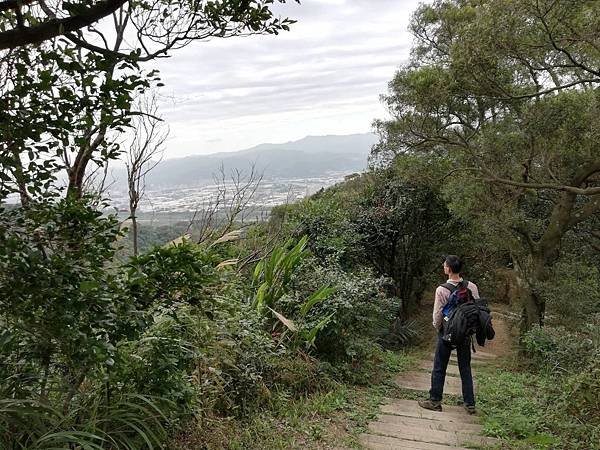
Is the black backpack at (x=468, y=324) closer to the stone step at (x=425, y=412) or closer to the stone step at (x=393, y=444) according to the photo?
the stone step at (x=425, y=412)

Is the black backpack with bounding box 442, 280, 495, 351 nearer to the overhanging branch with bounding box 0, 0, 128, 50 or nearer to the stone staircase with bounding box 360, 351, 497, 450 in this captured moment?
the stone staircase with bounding box 360, 351, 497, 450

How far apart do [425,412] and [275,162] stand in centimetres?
2028

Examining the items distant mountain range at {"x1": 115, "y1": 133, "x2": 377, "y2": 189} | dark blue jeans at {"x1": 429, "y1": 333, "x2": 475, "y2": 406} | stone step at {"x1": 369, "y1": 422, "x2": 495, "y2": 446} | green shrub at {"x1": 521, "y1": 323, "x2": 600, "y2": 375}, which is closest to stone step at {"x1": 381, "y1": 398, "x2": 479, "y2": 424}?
dark blue jeans at {"x1": 429, "y1": 333, "x2": 475, "y2": 406}

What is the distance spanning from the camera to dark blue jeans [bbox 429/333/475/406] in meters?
3.82

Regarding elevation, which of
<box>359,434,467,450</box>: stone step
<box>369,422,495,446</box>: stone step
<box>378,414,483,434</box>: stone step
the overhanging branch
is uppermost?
the overhanging branch

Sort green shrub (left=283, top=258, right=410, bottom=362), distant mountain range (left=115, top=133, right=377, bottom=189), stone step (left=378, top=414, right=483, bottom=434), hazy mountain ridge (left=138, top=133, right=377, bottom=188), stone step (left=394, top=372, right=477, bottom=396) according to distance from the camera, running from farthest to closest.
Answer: hazy mountain ridge (left=138, top=133, right=377, bottom=188) < distant mountain range (left=115, top=133, right=377, bottom=189) < stone step (left=394, top=372, right=477, bottom=396) < green shrub (left=283, top=258, right=410, bottom=362) < stone step (left=378, top=414, right=483, bottom=434)

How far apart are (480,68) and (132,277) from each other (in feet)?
17.3

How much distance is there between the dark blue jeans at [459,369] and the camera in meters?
3.82

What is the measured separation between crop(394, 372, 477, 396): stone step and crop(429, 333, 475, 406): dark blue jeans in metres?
0.62

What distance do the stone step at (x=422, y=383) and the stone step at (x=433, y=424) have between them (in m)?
0.95

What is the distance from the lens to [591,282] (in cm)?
683

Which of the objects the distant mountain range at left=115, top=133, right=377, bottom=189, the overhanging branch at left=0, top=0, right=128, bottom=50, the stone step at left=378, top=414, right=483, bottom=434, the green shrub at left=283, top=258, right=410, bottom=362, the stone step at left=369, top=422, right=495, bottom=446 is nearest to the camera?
the overhanging branch at left=0, top=0, right=128, bottom=50

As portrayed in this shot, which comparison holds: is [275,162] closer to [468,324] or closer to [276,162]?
[276,162]

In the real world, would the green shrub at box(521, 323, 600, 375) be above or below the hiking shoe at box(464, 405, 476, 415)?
above
